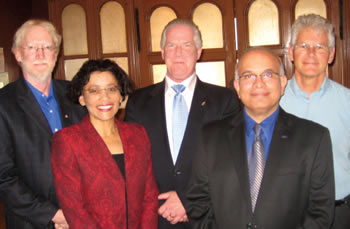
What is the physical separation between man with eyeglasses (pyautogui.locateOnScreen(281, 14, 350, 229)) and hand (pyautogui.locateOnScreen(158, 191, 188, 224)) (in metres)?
0.86

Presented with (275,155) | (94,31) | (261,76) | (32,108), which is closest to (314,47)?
(261,76)

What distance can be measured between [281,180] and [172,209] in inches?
28.0

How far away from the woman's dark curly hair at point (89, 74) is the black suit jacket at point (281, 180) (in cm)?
68

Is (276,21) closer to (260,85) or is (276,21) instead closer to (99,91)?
(260,85)

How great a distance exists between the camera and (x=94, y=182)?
168 cm

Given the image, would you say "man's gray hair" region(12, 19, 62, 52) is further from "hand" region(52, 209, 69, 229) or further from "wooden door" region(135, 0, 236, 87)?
"wooden door" region(135, 0, 236, 87)

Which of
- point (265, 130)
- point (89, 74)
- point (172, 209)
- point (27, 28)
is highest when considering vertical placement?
point (27, 28)

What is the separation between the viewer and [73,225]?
5.35 feet

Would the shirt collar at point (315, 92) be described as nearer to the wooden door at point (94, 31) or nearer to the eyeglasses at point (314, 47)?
the eyeglasses at point (314, 47)

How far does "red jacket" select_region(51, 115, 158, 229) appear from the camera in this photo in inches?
64.6

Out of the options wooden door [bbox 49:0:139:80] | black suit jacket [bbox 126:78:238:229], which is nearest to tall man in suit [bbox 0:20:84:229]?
black suit jacket [bbox 126:78:238:229]

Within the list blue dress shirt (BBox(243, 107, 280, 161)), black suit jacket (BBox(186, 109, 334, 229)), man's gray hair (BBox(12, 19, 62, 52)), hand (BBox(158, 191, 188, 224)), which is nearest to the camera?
black suit jacket (BBox(186, 109, 334, 229))

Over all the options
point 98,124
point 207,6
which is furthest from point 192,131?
point 207,6

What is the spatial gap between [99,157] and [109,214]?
30 centimetres
